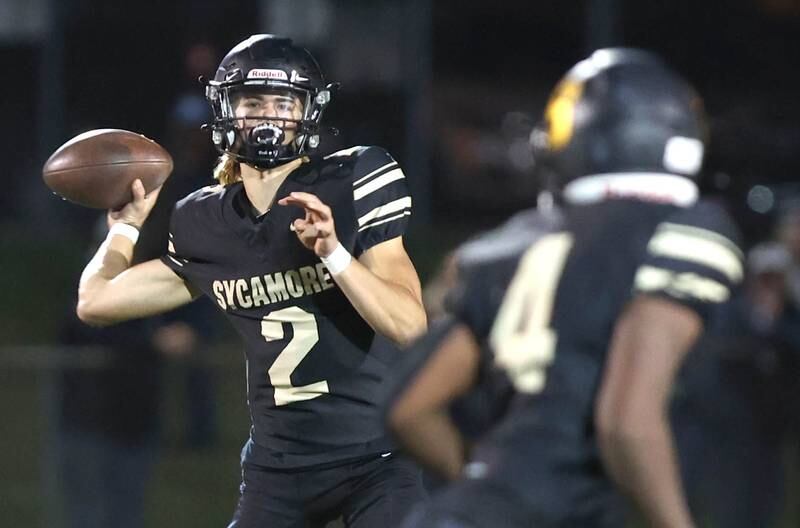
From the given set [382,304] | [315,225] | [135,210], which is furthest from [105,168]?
[382,304]

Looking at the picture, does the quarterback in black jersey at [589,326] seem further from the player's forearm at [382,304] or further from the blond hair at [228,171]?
the blond hair at [228,171]

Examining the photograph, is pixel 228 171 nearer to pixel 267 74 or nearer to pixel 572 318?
pixel 267 74

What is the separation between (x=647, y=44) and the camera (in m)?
12.9

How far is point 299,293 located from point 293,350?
0.14 meters

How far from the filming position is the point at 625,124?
2783 millimetres

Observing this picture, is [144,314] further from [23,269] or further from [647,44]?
[647,44]

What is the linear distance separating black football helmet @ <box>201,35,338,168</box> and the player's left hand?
1.15ft

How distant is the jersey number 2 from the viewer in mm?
4141

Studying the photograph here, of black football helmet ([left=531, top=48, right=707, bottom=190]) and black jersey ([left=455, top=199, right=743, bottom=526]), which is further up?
black football helmet ([left=531, top=48, right=707, bottom=190])

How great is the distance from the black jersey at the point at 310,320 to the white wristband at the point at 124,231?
35 cm

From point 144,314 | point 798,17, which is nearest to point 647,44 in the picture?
point 798,17

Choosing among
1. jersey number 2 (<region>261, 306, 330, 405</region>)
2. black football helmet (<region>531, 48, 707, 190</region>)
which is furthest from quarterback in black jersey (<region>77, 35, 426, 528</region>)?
black football helmet (<region>531, 48, 707, 190</region>)

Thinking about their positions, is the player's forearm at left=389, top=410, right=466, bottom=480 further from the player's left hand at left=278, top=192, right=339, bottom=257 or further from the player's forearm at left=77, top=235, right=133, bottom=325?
the player's forearm at left=77, top=235, right=133, bottom=325

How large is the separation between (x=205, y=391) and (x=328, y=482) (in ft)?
11.3
